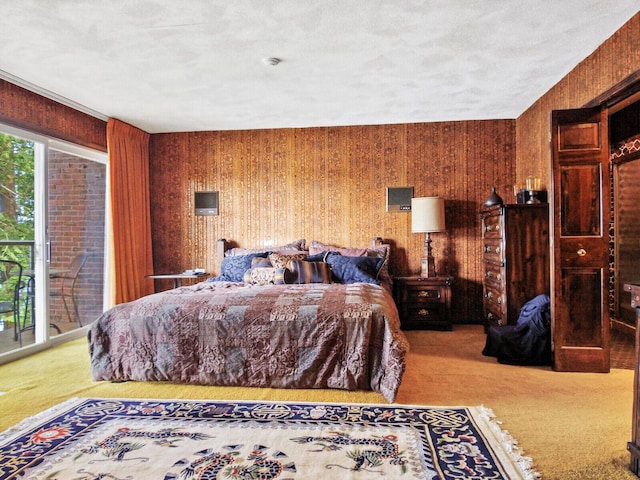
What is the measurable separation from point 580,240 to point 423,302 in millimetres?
1781

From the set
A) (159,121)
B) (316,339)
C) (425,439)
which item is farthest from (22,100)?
(425,439)

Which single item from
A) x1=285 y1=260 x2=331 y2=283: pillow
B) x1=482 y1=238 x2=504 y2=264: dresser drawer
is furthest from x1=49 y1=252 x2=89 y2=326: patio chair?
x1=482 y1=238 x2=504 y2=264: dresser drawer

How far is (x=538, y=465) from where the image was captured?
6.01 feet

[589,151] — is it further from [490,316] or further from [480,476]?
[480,476]

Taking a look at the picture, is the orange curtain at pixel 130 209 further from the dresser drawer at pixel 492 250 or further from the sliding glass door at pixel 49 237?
the dresser drawer at pixel 492 250

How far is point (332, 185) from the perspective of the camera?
5016mm

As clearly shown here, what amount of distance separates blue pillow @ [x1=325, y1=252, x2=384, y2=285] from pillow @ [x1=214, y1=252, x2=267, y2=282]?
0.80m

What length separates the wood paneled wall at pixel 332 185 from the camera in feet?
15.9

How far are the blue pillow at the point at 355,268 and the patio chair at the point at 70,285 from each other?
2.67 meters

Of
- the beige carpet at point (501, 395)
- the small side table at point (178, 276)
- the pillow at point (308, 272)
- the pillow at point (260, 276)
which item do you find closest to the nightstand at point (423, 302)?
the beige carpet at point (501, 395)

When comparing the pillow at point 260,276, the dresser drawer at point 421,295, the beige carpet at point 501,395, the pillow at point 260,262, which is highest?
the pillow at point 260,262

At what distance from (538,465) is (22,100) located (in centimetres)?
452

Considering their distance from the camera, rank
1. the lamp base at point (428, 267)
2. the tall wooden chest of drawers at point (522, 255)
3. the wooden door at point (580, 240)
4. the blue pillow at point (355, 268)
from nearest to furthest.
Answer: the wooden door at point (580, 240) < the tall wooden chest of drawers at point (522, 255) < the blue pillow at point (355, 268) < the lamp base at point (428, 267)

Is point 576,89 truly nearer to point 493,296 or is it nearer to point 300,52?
point 493,296
